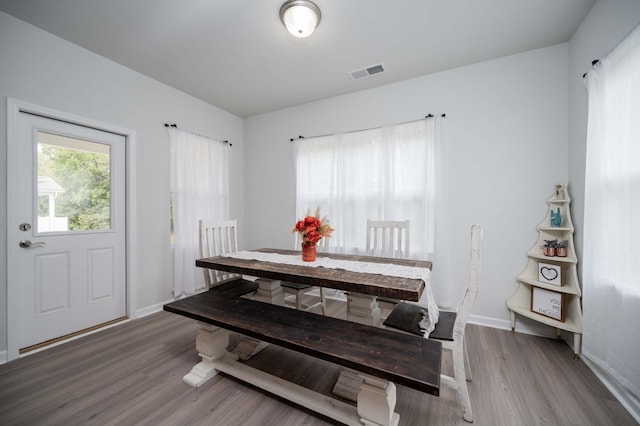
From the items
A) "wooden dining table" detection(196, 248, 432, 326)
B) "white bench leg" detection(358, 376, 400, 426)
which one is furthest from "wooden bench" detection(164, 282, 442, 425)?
"wooden dining table" detection(196, 248, 432, 326)

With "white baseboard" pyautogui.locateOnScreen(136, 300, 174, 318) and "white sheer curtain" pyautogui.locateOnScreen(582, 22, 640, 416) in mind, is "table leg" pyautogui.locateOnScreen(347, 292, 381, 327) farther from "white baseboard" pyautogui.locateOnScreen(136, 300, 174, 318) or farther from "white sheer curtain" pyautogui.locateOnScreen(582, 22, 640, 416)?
"white baseboard" pyautogui.locateOnScreen(136, 300, 174, 318)

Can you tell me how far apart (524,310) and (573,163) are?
145cm

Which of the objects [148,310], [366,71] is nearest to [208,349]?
[148,310]

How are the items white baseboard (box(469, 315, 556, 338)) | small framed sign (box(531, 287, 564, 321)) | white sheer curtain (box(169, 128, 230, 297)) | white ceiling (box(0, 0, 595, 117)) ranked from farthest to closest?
white sheer curtain (box(169, 128, 230, 297)) → white baseboard (box(469, 315, 556, 338)) → small framed sign (box(531, 287, 564, 321)) → white ceiling (box(0, 0, 595, 117))

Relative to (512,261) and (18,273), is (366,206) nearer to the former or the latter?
(512,261)

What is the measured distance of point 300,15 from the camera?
1.86 meters

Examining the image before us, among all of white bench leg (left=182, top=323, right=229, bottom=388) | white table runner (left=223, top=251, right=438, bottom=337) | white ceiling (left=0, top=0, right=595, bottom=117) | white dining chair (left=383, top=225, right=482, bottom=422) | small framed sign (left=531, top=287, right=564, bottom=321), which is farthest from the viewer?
small framed sign (left=531, top=287, right=564, bottom=321)

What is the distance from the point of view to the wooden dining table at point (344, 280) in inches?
57.2

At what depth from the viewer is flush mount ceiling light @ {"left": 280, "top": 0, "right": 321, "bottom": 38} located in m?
1.84

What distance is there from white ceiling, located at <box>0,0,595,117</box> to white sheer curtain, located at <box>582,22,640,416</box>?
0.83m

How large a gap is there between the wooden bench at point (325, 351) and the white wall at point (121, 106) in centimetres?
146

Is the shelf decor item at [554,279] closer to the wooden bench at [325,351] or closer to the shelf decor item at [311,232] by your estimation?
the wooden bench at [325,351]

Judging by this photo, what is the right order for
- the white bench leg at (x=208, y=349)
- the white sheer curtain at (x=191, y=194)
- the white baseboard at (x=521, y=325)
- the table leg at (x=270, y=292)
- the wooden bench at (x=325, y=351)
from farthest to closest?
1. the white sheer curtain at (x=191, y=194)
2. the white baseboard at (x=521, y=325)
3. the table leg at (x=270, y=292)
4. the white bench leg at (x=208, y=349)
5. the wooden bench at (x=325, y=351)

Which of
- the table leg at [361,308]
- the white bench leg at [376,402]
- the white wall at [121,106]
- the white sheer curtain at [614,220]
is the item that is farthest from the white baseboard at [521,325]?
the white wall at [121,106]
